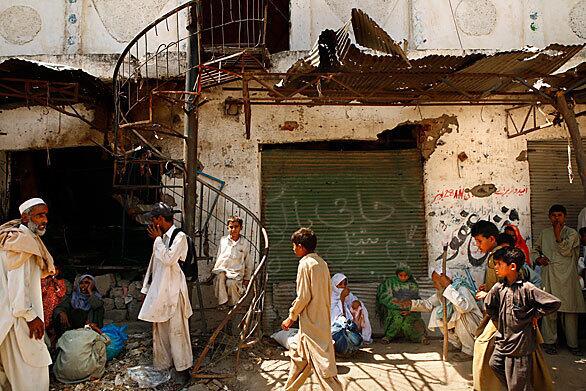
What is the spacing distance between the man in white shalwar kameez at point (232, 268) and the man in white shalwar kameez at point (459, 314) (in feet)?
8.11

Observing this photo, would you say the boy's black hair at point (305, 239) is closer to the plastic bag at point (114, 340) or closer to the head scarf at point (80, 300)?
the plastic bag at point (114, 340)

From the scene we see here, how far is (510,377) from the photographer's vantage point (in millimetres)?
4027

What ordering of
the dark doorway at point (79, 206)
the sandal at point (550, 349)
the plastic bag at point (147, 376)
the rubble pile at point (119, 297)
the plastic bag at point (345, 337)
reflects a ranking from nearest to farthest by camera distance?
the plastic bag at point (147, 376), the plastic bag at point (345, 337), the sandal at point (550, 349), the rubble pile at point (119, 297), the dark doorway at point (79, 206)

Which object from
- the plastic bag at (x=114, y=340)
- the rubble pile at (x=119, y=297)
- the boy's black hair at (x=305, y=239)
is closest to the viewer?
the boy's black hair at (x=305, y=239)

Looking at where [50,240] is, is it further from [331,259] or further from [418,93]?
[418,93]

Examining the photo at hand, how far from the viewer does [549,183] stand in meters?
7.80

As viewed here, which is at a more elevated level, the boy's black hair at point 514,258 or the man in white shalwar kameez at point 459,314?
the boy's black hair at point 514,258

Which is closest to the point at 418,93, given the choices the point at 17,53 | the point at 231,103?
the point at 231,103

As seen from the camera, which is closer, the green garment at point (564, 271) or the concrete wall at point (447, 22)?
the green garment at point (564, 271)

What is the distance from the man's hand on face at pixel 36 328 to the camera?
4535mm

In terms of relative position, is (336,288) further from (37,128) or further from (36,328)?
(37,128)

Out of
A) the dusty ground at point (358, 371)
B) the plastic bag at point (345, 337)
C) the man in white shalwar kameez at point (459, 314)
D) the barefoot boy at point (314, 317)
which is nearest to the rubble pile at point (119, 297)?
the dusty ground at point (358, 371)

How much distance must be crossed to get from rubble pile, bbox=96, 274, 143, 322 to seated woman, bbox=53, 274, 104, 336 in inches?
36.2

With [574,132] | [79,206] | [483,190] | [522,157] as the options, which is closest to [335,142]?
[483,190]
